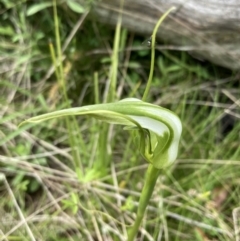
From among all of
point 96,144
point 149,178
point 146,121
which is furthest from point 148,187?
point 96,144

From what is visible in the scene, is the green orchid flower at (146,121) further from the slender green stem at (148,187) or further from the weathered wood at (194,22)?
the weathered wood at (194,22)

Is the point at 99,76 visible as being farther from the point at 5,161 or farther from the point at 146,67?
the point at 5,161

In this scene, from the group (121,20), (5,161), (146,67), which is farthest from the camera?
(146,67)

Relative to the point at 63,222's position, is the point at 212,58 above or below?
above

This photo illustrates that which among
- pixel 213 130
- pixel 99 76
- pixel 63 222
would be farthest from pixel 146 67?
pixel 63 222

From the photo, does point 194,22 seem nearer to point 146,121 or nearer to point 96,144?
point 96,144

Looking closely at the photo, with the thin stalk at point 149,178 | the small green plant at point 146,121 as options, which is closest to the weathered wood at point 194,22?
the thin stalk at point 149,178
